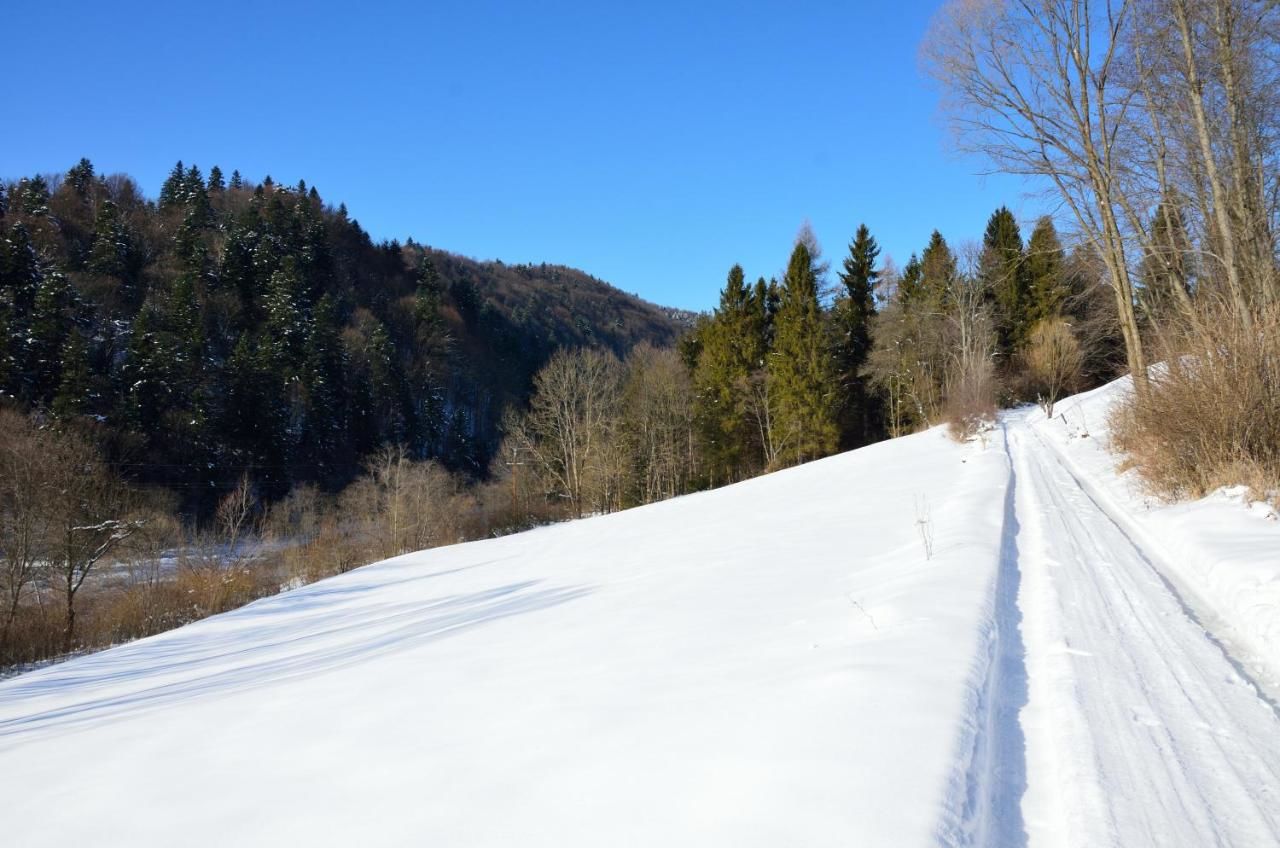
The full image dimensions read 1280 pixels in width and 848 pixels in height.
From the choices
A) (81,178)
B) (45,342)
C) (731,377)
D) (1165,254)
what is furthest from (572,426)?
(81,178)

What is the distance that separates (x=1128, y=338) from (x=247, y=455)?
177 ft

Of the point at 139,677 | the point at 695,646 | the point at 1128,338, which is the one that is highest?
the point at 1128,338

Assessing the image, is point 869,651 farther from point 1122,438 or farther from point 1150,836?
point 1122,438

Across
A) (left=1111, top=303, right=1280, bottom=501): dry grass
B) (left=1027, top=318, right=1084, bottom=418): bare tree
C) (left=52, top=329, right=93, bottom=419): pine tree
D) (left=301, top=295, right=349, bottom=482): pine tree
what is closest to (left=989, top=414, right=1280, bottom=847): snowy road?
(left=1111, top=303, right=1280, bottom=501): dry grass

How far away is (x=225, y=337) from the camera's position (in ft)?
186

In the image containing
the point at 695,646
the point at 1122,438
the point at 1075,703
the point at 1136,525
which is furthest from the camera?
the point at 1122,438

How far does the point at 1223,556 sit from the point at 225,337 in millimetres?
67633

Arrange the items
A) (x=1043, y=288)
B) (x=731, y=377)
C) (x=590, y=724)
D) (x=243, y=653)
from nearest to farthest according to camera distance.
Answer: (x=590, y=724) < (x=243, y=653) < (x=731, y=377) < (x=1043, y=288)

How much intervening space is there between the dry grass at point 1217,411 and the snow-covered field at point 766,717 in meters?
0.81

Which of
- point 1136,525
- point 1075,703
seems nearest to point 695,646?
point 1075,703

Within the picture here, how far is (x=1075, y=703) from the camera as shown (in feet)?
9.55

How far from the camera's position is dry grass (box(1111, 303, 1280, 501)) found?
7.14 m

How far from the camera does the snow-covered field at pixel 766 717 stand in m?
2.17

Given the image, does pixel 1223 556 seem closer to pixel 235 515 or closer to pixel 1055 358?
pixel 1055 358
